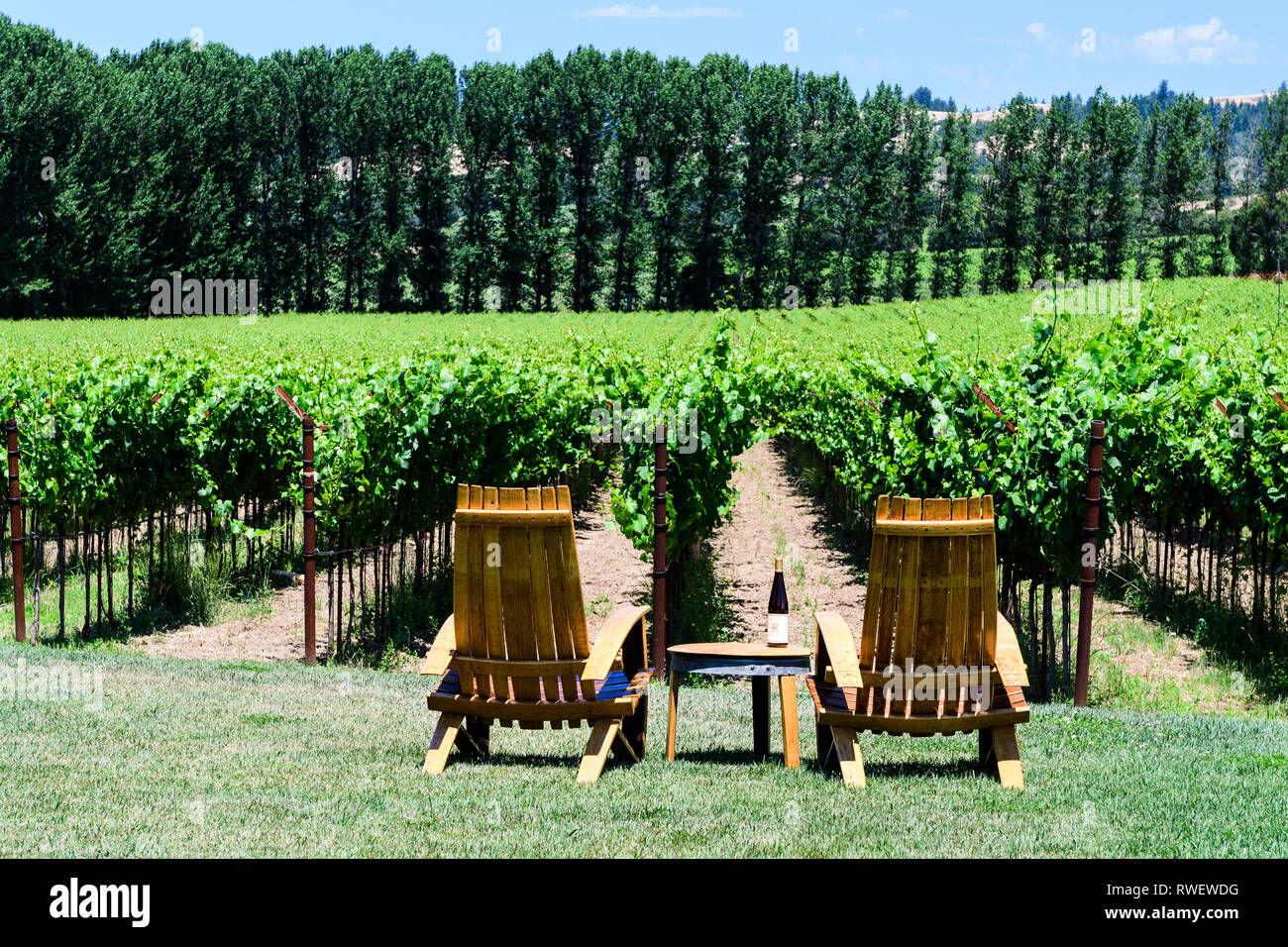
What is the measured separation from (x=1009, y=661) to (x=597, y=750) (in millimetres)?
1657

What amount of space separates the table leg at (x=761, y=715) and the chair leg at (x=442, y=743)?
1.30 metres

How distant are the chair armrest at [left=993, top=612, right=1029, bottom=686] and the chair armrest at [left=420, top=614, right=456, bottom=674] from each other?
217cm

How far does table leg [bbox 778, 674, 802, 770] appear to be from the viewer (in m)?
4.76

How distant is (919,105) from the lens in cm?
8212

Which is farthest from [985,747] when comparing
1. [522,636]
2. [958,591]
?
[522,636]

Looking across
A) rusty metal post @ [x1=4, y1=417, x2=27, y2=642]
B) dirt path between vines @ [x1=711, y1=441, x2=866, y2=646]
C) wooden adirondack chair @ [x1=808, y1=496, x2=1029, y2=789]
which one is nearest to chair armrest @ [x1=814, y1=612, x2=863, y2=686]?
wooden adirondack chair @ [x1=808, y1=496, x2=1029, y2=789]

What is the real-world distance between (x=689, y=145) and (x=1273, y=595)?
63132 millimetres

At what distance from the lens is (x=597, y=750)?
14.7 ft

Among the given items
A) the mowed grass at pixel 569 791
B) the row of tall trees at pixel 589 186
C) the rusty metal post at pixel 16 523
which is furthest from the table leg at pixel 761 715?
the row of tall trees at pixel 589 186

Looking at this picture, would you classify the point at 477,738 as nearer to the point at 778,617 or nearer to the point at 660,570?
the point at 778,617

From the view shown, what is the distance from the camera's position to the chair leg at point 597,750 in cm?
439

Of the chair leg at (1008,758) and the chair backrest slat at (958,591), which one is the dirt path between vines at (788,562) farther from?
the chair backrest slat at (958,591)

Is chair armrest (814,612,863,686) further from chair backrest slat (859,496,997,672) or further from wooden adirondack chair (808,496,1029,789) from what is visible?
chair backrest slat (859,496,997,672)
